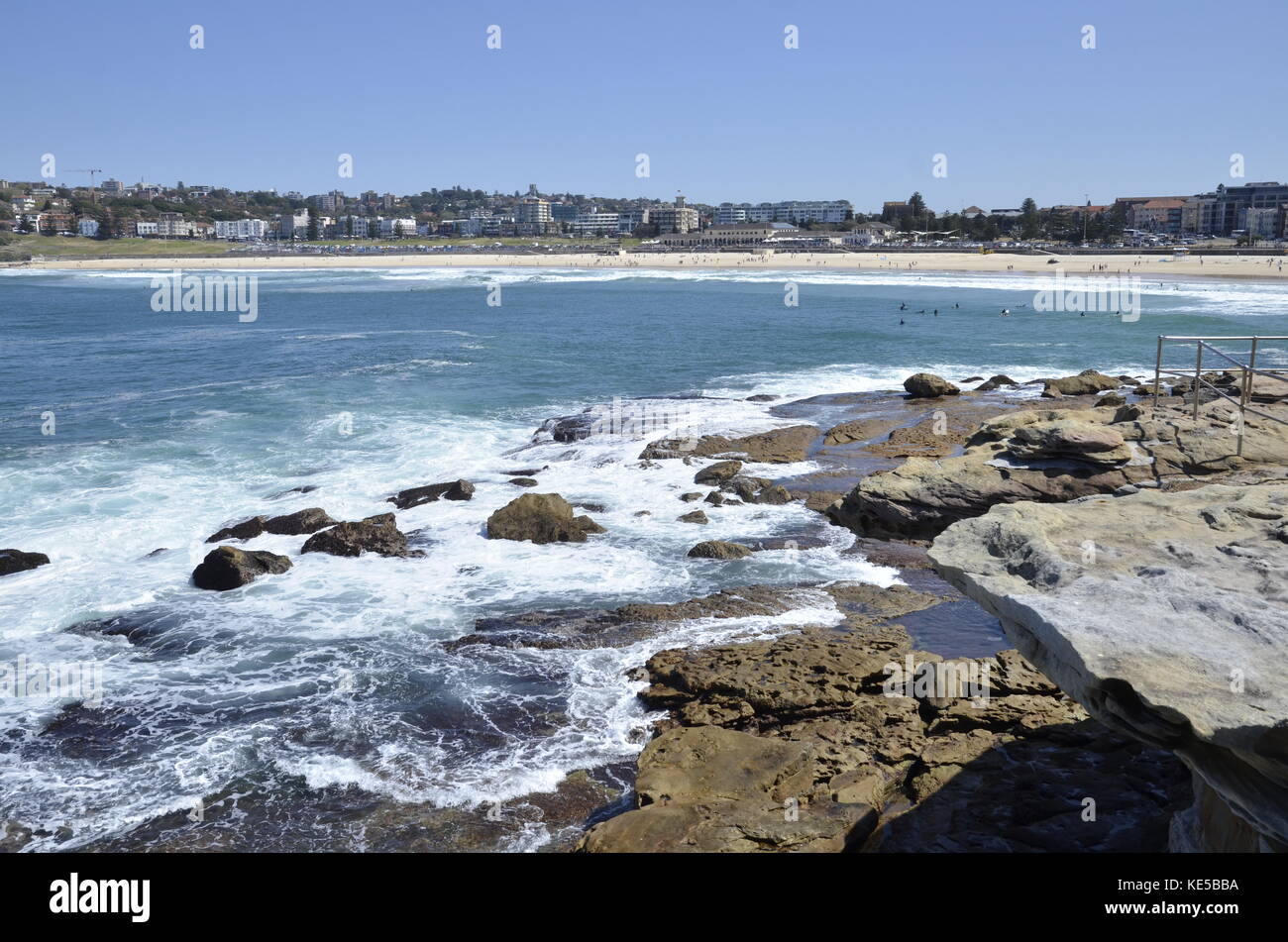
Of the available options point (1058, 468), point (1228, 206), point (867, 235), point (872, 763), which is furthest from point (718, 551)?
point (1228, 206)

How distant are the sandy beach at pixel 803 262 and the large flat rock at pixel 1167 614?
89.8 m

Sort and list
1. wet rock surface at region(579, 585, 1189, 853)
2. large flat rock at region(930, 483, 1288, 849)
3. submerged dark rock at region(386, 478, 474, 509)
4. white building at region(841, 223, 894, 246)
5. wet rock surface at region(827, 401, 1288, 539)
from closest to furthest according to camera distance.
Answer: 1. large flat rock at region(930, 483, 1288, 849)
2. wet rock surface at region(579, 585, 1189, 853)
3. wet rock surface at region(827, 401, 1288, 539)
4. submerged dark rock at region(386, 478, 474, 509)
5. white building at region(841, 223, 894, 246)

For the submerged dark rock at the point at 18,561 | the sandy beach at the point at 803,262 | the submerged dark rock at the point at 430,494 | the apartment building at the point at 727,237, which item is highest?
the apartment building at the point at 727,237

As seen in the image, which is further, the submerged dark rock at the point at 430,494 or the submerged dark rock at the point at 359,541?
the submerged dark rock at the point at 430,494

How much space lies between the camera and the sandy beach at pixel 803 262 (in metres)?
91.3

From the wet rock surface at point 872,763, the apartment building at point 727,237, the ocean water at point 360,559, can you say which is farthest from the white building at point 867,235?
the wet rock surface at point 872,763

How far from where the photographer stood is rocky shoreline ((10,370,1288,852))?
4.38 m

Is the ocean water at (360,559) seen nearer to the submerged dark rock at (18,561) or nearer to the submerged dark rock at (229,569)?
the submerged dark rock at (229,569)

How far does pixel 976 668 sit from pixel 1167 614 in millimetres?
4762

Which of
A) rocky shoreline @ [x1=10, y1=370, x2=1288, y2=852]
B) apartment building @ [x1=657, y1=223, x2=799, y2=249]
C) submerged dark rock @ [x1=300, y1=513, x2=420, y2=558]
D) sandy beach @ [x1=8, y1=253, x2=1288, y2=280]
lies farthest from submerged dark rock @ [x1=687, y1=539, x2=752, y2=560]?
apartment building @ [x1=657, y1=223, x2=799, y2=249]

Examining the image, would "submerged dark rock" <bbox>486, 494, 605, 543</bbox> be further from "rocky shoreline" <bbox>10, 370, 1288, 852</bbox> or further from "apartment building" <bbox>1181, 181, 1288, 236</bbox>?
"apartment building" <bbox>1181, 181, 1288, 236</bbox>

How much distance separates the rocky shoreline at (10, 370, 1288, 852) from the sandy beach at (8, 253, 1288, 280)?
81.9 metres
